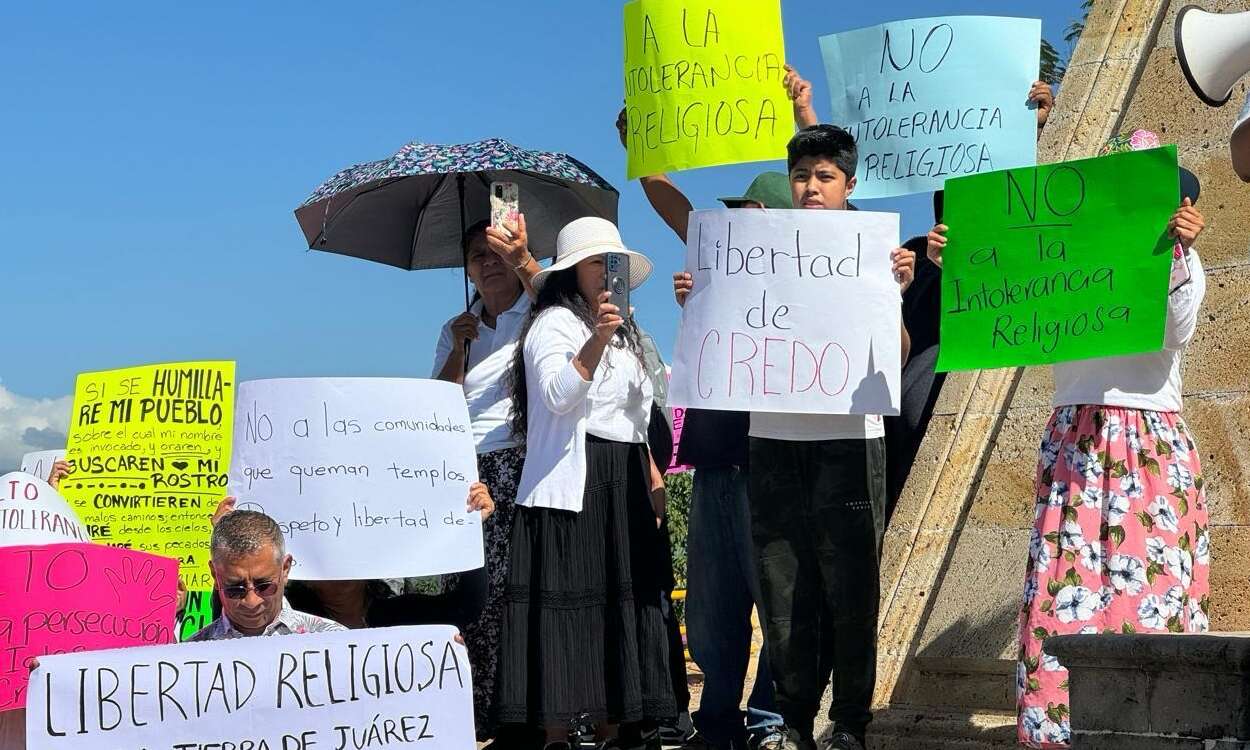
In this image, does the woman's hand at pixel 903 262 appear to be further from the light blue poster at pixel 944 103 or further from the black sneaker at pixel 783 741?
the black sneaker at pixel 783 741

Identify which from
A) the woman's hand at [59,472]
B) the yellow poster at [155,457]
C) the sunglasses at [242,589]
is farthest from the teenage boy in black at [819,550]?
the woman's hand at [59,472]

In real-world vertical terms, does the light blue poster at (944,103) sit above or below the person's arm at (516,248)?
above

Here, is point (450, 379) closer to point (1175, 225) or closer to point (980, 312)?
point (980, 312)

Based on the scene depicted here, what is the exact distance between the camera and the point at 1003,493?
776cm

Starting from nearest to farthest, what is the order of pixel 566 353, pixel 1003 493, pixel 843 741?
pixel 843 741 → pixel 566 353 → pixel 1003 493

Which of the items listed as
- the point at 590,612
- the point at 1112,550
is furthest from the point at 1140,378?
the point at 590,612

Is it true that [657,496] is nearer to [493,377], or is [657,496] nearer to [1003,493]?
[493,377]

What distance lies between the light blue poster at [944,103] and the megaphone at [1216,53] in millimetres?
2923

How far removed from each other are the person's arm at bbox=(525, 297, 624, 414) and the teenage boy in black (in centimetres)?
41

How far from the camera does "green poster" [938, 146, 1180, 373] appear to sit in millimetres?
5953

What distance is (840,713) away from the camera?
6504 millimetres

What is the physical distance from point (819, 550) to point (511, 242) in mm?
1937

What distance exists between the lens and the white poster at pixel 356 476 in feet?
19.9

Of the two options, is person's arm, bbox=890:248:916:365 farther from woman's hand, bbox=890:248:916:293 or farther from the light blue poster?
the light blue poster
